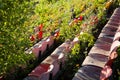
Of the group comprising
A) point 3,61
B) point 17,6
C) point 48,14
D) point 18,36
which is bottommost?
point 48,14

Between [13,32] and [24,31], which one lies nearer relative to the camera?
[13,32]

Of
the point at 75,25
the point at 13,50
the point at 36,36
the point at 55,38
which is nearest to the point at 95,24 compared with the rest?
the point at 75,25

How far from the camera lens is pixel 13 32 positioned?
21.1 ft

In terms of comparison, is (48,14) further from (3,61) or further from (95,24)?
(3,61)

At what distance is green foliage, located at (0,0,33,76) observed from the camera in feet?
20.3

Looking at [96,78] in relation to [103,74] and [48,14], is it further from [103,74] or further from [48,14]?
[48,14]

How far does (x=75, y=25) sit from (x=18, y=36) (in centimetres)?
475

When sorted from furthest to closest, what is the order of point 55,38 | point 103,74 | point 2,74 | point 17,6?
point 55,38 < point 2,74 < point 103,74 < point 17,6

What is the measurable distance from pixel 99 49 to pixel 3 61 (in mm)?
3136

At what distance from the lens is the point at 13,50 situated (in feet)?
21.5

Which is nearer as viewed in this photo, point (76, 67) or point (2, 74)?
point (2, 74)

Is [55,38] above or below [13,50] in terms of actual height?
below

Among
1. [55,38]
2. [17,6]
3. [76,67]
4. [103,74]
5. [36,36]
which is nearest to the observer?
[17,6]

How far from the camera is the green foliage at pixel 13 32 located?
6180 millimetres
